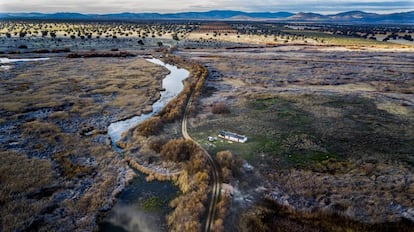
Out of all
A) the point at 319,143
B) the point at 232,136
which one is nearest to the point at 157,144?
A: the point at 232,136

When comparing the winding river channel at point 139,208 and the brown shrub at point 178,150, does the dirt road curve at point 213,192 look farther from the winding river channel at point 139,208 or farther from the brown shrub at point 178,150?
the winding river channel at point 139,208

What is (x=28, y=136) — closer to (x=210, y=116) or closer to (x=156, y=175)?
(x=156, y=175)

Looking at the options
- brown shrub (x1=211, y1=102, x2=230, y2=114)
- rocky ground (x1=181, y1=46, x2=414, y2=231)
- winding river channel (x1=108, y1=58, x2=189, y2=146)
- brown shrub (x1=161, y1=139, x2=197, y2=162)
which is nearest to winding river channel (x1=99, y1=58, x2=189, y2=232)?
brown shrub (x1=161, y1=139, x2=197, y2=162)

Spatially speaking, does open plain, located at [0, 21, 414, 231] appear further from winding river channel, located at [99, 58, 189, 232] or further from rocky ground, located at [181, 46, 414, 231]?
winding river channel, located at [99, 58, 189, 232]

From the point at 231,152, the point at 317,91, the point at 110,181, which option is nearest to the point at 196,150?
the point at 231,152

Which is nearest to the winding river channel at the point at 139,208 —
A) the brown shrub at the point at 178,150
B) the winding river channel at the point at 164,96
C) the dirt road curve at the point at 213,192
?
the dirt road curve at the point at 213,192
